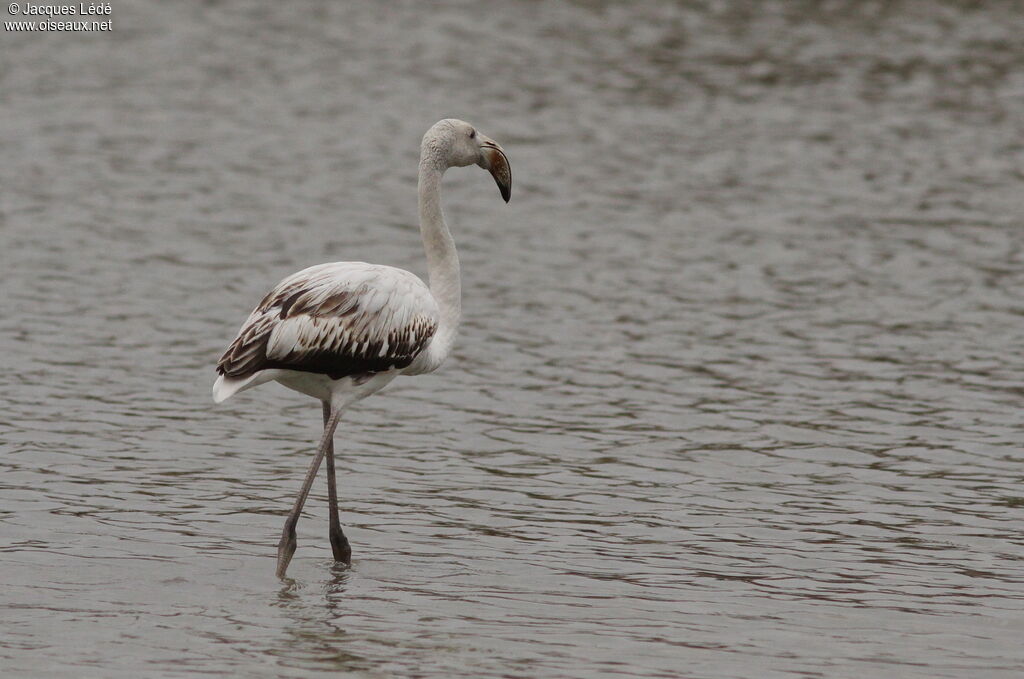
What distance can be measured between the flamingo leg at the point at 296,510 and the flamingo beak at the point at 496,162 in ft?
6.18

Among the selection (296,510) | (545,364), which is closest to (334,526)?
(296,510)

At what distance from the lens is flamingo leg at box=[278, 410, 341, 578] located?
969 centimetres

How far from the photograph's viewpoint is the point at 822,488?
Answer: 1215 cm

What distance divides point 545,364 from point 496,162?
15.7ft

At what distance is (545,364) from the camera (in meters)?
15.3

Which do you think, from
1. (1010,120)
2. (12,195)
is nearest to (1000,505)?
(12,195)

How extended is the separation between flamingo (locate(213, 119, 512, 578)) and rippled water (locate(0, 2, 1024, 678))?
107 centimetres

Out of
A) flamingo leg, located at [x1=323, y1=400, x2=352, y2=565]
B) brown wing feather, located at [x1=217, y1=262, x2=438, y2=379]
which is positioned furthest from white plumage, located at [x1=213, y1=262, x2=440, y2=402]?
flamingo leg, located at [x1=323, y1=400, x2=352, y2=565]

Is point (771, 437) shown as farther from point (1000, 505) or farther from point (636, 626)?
point (636, 626)

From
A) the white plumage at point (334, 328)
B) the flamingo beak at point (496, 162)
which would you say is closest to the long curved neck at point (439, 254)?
the white plumage at point (334, 328)

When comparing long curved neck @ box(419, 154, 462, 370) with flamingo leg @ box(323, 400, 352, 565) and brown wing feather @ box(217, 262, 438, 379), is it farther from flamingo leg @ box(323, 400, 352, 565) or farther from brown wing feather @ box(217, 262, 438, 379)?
flamingo leg @ box(323, 400, 352, 565)

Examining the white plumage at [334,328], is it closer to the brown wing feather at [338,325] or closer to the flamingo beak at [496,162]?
the brown wing feather at [338,325]

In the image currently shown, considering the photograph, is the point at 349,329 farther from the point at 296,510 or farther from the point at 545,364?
the point at 545,364

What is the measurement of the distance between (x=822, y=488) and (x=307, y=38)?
20.5 metres
